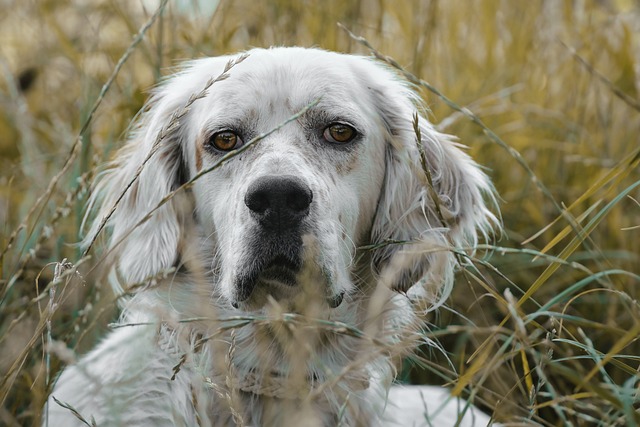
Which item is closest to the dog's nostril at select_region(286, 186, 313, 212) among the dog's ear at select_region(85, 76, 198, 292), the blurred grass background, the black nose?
the black nose

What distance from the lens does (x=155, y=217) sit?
278cm

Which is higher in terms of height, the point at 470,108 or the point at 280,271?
the point at 280,271

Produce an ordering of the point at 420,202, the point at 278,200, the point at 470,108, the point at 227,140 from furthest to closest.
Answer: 1. the point at 470,108
2. the point at 420,202
3. the point at 227,140
4. the point at 278,200

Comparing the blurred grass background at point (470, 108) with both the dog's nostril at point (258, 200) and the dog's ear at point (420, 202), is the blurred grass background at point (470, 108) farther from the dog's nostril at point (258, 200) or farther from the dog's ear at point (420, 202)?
the dog's nostril at point (258, 200)

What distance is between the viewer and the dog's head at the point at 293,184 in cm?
229

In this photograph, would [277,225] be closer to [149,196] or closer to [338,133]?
[338,133]

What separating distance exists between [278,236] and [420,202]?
2.26 ft

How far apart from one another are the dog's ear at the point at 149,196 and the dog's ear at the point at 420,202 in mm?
725

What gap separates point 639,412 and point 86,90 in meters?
2.77

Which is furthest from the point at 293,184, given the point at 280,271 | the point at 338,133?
the point at 338,133

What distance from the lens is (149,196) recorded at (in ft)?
9.30

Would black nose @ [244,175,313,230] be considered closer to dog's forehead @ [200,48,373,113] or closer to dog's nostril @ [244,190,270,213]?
dog's nostril @ [244,190,270,213]

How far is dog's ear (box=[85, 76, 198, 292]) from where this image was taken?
2.73 meters

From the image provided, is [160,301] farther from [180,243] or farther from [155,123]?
[155,123]
